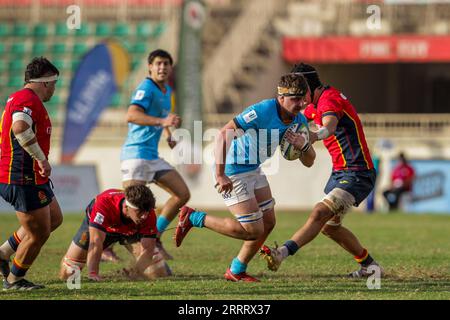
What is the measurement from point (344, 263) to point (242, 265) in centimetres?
229

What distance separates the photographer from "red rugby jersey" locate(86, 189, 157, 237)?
9258 mm

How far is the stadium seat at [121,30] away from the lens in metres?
32.8

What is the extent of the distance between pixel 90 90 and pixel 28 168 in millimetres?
15071

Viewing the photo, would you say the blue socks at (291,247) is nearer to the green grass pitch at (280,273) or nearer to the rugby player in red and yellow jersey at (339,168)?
the rugby player in red and yellow jersey at (339,168)

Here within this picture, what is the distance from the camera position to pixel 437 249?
13352 mm

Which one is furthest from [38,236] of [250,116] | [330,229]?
[330,229]

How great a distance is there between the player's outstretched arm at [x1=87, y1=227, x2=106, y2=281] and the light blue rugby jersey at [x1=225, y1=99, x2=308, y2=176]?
1382 millimetres

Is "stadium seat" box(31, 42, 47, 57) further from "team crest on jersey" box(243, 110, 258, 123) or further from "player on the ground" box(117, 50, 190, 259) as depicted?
"team crest on jersey" box(243, 110, 258, 123)

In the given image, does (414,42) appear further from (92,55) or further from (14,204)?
(14,204)

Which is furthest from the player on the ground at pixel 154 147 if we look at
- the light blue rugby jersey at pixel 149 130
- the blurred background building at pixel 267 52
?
the blurred background building at pixel 267 52

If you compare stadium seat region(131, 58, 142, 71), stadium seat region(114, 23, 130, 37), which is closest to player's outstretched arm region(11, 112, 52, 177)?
stadium seat region(131, 58, 142, 71)

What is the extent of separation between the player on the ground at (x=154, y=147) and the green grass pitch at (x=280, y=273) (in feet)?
2.74

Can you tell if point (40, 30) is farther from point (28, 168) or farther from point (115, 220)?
point (28, 168)

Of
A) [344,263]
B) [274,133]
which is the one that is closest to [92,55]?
[344,263]
